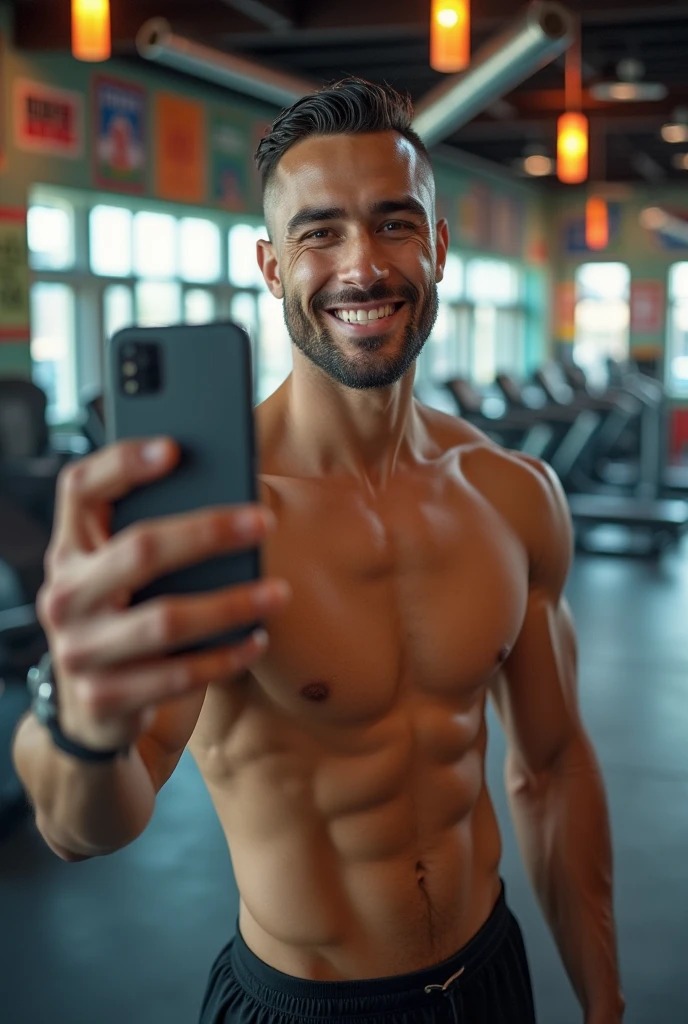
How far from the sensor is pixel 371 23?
5316mm

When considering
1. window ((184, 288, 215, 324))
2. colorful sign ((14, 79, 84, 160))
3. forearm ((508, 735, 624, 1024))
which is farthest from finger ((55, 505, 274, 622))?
window ((184, 288, 215, 324))

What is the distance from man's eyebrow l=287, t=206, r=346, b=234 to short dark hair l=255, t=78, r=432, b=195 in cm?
8

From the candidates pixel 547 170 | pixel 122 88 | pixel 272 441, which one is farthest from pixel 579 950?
pixel 547 170

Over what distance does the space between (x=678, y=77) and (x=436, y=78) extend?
163 centimetres

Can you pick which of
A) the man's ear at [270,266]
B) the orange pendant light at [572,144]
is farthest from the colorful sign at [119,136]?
the man's ear at [270,266]

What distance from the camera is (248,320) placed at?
7707 mm

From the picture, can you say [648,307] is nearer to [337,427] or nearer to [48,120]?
[48,120]

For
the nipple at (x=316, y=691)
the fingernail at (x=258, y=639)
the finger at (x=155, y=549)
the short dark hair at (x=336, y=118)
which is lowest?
the nipple at (x=316, y=691)

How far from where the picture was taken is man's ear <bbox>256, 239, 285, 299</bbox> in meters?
1.15

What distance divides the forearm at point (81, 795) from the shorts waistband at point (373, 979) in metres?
0.41

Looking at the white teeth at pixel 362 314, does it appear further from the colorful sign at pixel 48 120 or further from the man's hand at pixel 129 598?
the colorful sign at pixel 48 120

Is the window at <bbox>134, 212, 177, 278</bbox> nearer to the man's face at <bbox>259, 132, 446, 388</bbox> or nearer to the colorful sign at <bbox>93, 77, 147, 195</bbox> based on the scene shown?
the colorful sign at <bbox>93, 77, 147, 195</bbox>

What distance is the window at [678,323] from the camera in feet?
40.4

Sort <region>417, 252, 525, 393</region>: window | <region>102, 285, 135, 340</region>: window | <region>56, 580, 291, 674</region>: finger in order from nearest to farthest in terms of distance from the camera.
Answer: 1. <region>56, 580, 291, 674</region>: finger
2. <region>102, 285, 135, 340</region>: window
3. <region>417, 252, 525, 393</region>: window
